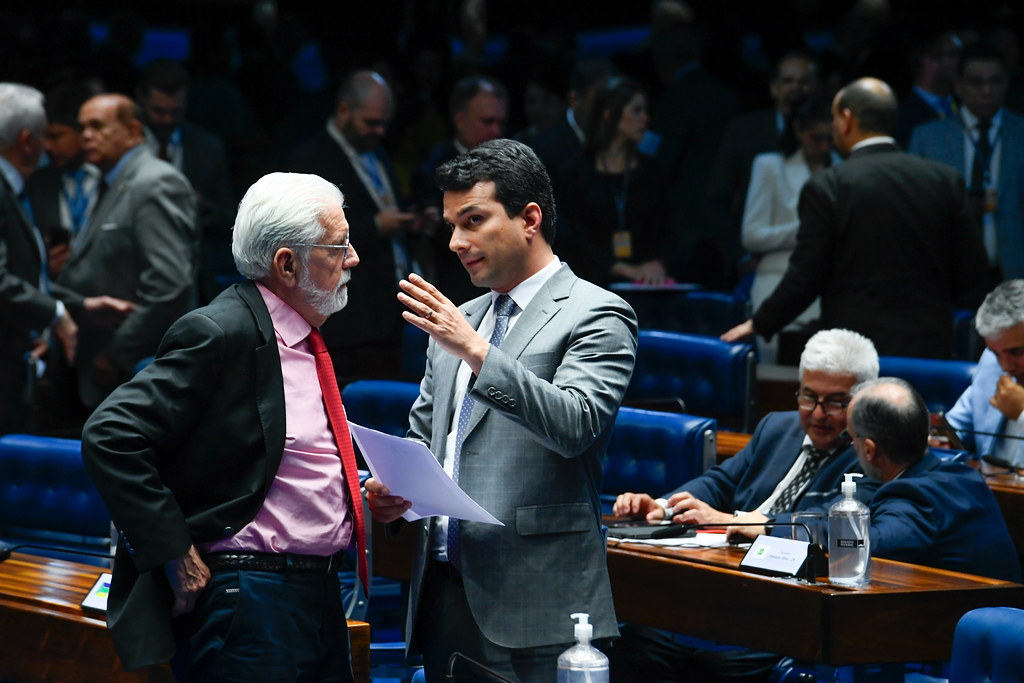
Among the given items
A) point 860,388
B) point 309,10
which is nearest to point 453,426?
point 860,388

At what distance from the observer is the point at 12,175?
4992mm

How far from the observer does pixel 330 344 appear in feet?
18.1

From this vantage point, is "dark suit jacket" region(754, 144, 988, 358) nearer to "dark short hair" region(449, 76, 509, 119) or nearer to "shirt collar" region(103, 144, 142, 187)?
"dark short hair" region(449, 76, 509, 119)

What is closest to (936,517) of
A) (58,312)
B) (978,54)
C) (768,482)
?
(768,482)

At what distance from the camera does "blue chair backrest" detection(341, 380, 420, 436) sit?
4305mm

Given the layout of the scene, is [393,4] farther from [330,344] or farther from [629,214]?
[330,344]

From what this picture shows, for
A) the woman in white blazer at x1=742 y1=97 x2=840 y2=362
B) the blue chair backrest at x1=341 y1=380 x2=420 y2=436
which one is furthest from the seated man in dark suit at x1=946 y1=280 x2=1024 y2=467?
the woman in white blazer at x1=742 y1=97 x2=840 y2=362

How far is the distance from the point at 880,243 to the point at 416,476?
3225mm

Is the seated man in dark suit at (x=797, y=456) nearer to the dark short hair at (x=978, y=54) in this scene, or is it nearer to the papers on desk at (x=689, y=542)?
the papers on desk at (x=689, y=542)

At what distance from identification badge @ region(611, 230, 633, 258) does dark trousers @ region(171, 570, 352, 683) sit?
4.20 meters

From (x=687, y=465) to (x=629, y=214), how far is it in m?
2.56

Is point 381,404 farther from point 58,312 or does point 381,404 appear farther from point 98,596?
point 98,596

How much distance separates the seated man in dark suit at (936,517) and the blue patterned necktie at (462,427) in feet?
3.92

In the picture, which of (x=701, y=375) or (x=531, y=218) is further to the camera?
(x=701, y=375)
